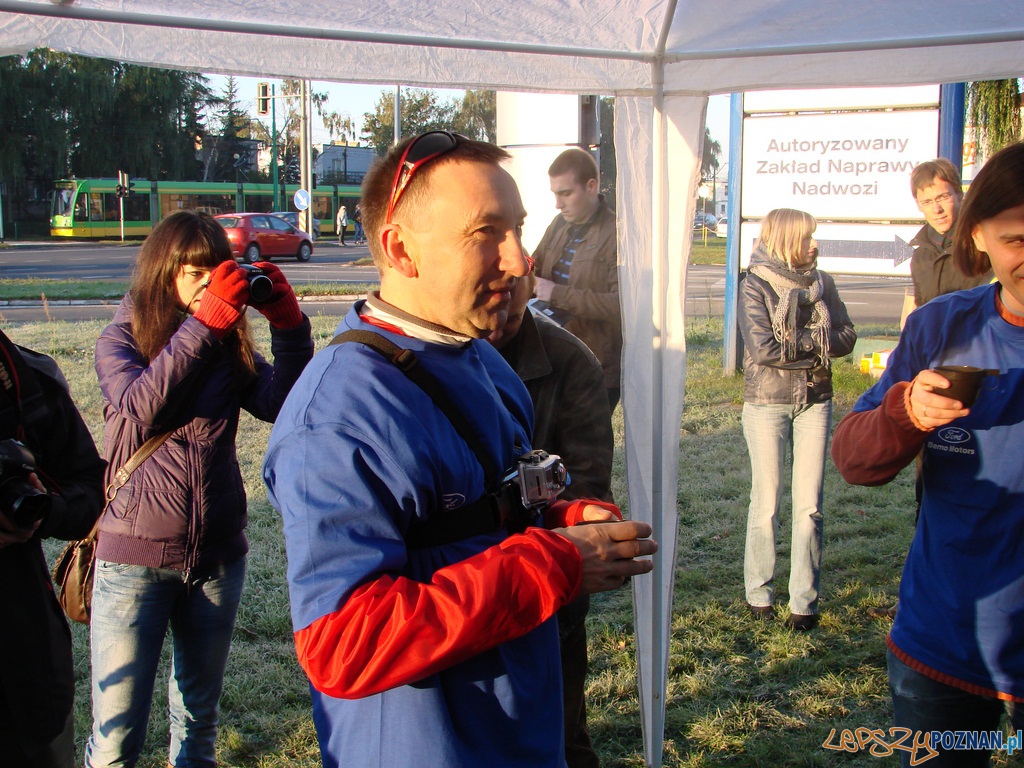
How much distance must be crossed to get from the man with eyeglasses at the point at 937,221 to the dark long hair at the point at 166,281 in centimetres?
361

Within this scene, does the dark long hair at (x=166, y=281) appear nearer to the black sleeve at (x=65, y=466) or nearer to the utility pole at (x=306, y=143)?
the black sleeve at (x=65, y=466)

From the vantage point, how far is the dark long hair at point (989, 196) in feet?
6.50

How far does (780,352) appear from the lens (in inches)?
166

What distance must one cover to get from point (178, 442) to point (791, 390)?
291cm

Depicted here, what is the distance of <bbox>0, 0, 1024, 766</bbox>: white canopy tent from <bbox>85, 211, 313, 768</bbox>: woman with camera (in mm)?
628

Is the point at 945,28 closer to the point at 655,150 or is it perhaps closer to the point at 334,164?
the point at 655,150

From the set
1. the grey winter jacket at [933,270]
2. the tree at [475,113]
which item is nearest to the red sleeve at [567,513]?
the grey winter jacket at [933,270]

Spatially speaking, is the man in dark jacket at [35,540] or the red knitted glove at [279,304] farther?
the red knitted glove at [279,304]

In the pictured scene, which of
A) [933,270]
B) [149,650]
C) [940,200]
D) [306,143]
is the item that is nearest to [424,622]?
[149,650]

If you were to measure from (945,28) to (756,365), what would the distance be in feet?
6.26

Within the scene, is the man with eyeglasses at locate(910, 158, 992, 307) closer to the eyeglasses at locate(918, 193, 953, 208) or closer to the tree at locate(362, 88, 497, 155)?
the eyeglasses at locate(918, 193, 953, 208)

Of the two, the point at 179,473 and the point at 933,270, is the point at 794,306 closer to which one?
the point at 933,270

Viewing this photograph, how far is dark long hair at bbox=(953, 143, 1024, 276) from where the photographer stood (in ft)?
6.50

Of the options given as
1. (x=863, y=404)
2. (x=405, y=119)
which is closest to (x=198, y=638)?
(x=863, y=404)
